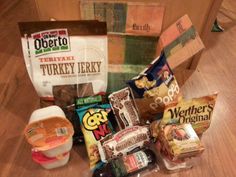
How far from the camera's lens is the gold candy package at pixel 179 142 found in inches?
21.8

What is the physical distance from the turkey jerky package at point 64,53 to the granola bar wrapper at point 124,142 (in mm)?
183

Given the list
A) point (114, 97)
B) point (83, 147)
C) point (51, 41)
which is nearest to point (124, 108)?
point (114, 97)

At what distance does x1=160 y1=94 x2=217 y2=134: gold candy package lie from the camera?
0.61 m

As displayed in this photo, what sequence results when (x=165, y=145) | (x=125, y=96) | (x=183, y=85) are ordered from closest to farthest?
1. (x=165, y=145)
2. (x=125, y=96)
3. (x=183, y=85)

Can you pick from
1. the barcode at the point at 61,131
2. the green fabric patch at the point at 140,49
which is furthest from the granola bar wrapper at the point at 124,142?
the green fabric patch at the point at 140,49

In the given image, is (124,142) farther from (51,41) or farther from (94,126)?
A: (51,41)

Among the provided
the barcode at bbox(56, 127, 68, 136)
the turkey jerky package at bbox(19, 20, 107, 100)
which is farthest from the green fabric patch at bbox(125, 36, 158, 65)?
the barcode at bbox(56, 127, 68, 136)

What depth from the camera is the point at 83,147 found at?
26.7 inches

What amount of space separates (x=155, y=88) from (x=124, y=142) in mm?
178

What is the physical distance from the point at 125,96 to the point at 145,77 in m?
0.09

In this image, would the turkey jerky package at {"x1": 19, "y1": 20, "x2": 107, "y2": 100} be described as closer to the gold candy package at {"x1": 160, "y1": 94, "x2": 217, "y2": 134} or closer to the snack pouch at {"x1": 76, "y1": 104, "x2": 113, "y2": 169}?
the snack pouch at {"x1": 76, "y1": 104, "x2": 113, "y2": 169}

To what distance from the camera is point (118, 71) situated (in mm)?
748

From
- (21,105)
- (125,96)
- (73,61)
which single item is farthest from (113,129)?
(21,105)

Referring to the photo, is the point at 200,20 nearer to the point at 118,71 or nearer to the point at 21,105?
the point at 118,71
